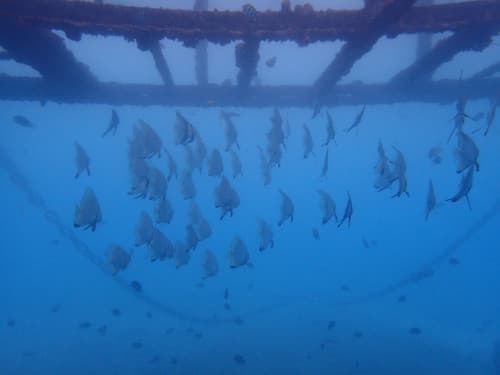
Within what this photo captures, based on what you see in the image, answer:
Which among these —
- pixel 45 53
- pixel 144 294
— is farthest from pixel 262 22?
pixel 144 294

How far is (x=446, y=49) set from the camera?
7434mm

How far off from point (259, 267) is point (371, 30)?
204 ft

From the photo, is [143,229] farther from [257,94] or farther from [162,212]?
[257,94]

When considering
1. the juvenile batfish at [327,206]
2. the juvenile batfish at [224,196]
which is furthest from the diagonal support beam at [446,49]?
the juvenile batfish at [224,196]

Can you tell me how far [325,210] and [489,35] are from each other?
175 inches

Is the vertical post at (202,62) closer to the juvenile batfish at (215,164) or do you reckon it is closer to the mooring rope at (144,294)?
the juvenile batfish at (215,164)

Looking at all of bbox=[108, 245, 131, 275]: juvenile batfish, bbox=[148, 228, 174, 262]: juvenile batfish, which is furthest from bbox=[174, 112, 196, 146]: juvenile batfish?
bbox=[108, 245, 131, 275]: juvenile batfish

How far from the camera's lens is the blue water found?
58.9ft

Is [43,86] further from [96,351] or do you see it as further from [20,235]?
[20,235]

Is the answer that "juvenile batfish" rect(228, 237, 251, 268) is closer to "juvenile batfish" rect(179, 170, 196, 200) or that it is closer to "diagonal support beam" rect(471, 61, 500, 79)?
"juvenile batfish" rect(179, 170, 196, 200)

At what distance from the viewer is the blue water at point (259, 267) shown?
1794 cm

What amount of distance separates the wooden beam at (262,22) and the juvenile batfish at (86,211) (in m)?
2.76

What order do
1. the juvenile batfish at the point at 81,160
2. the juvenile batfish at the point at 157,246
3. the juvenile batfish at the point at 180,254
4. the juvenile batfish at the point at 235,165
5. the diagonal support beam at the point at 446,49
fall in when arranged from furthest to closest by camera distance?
the juvenile batfish at the point at 235,165, the juvenile batfish at the point at 180,254, the diagonal support beam at the point at 446,49, the juvenile batfish at the point at 157,246, the juvenile batfish at the point at 81,160

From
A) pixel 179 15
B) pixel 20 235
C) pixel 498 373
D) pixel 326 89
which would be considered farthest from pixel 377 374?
pixel 20 235
